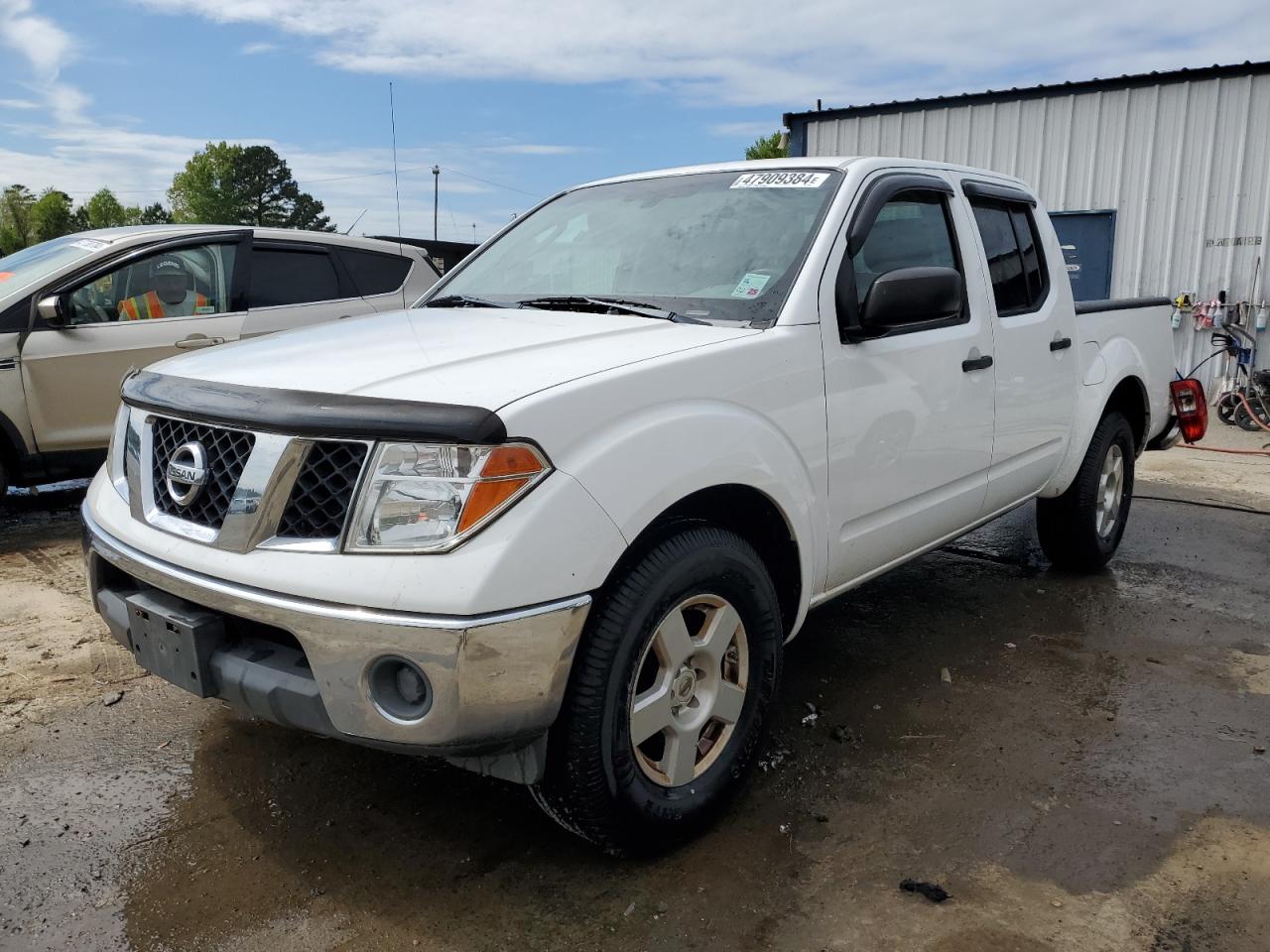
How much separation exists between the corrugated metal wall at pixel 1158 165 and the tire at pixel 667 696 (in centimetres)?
1049

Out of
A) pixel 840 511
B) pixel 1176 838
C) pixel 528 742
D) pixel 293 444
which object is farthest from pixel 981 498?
pixel 293 444

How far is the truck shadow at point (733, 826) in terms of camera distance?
2.35m

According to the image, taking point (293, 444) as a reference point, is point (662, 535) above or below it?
below

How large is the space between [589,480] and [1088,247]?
11308 mm

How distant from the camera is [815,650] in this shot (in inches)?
159

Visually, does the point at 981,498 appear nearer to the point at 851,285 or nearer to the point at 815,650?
the point at 815,650

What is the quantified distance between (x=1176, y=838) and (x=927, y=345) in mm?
1603

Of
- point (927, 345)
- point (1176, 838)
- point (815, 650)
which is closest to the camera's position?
point (1176, 838)

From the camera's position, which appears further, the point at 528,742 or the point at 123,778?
the point at 123,778

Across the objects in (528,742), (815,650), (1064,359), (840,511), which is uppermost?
(1064,359)

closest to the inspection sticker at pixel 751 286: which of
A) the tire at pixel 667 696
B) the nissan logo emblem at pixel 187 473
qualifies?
the tire at pixel 667 696

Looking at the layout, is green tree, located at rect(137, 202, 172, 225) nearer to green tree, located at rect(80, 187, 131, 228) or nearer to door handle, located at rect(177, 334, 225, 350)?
green tree, located at rect(80, 187, 131, 228)

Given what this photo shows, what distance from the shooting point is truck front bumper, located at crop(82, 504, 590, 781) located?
1992mm

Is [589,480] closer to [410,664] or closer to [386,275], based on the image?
[410,664]
